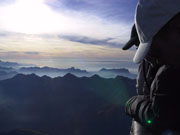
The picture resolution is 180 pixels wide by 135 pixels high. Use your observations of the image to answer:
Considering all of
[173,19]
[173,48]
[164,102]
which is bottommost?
[164,102]

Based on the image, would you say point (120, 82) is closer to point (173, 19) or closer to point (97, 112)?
point (97, 112)

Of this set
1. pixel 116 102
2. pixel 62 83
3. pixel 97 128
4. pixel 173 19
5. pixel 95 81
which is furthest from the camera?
pixel 95 81

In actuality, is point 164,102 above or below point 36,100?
above

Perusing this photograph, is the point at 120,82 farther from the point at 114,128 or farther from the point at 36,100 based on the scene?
the point at 36,100

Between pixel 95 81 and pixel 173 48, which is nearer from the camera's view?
pixel 173 48

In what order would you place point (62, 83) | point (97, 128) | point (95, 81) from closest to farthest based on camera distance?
point (97, 128), point (62, 83), point (95, 81)

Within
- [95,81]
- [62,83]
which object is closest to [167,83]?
[62,83]

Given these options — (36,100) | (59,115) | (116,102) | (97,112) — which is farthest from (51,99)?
(116,102)
